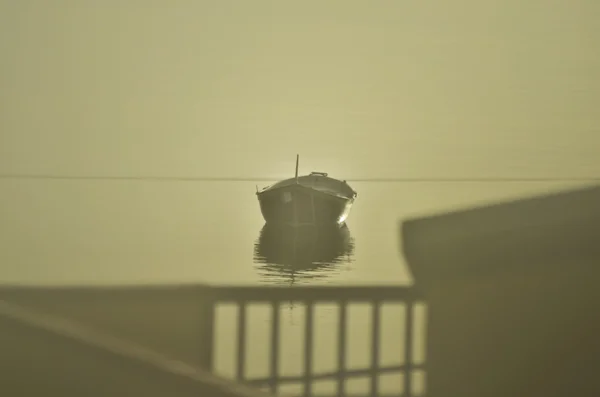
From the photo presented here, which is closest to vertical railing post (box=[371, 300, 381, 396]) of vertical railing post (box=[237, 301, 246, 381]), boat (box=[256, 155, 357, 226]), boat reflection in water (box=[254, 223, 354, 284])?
boat reflection in water (box=[254, 223, 354, 284])

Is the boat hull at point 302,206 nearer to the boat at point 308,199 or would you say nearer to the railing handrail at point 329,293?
the boat at point 308,199

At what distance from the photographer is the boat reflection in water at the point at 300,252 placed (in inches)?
Answer: 97.9

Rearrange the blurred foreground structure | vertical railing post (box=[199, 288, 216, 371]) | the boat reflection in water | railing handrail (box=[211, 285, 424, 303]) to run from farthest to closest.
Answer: the boat reflection in water < railing handrail (box=[211, 285, 424, 303]) < vertical railing post (box=[199, 288, 216, 371]) < the blurred foreground structure

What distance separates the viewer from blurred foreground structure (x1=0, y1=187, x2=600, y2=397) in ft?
6.81

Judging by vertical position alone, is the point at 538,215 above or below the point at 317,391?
above

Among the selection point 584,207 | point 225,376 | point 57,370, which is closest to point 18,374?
point 57,370

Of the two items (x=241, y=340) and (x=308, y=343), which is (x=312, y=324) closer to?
(x=308, y=343)

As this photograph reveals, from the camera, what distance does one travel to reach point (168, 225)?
2.63 meters

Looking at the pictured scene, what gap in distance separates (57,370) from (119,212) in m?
0.74

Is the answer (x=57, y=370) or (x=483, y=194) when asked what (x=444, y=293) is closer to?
(x=483, y=194)

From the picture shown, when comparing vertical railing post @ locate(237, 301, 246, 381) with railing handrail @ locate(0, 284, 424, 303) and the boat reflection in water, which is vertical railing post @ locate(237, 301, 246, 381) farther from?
the boat reflection in water

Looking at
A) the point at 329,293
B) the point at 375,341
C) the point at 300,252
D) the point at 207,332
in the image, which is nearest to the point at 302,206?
the point at 300,252

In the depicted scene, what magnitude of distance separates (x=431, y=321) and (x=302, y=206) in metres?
1.30

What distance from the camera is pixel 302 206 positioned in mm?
3510
